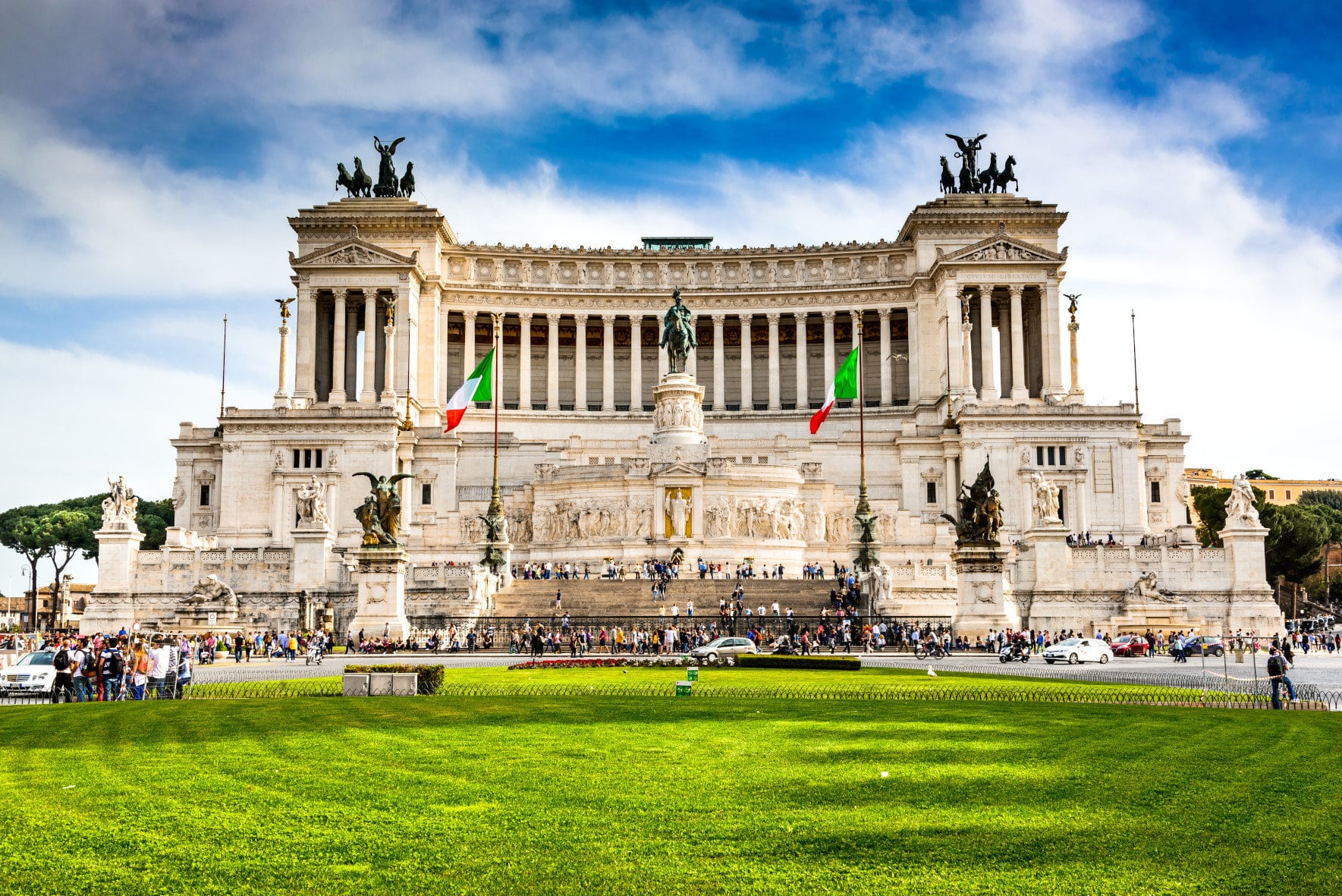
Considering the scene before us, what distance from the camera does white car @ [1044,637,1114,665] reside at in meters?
43.2

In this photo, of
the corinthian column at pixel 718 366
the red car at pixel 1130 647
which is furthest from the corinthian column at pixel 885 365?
the red car at pixel 1130 647

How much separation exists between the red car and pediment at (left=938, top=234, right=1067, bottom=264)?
170 feet

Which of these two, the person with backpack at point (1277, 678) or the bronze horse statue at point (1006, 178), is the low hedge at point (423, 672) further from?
the bronze horse statue at point (1006, 178)

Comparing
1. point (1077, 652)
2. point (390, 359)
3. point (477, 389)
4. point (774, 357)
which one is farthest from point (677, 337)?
point (1077, 652)

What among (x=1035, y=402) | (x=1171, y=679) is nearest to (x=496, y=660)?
(x=1171, y=679)

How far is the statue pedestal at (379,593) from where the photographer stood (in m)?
50.8

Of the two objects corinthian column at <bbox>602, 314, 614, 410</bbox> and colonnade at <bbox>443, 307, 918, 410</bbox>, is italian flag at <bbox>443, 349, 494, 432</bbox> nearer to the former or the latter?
colonnade at <bbox>443, 307, 918, 410</bbox>

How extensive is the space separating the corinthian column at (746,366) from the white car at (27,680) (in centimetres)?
7695

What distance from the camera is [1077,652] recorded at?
43.8m

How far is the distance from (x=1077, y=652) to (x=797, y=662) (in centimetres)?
1131

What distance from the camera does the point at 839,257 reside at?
353ft

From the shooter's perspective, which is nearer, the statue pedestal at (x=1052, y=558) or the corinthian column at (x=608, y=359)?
the statue pedestal at (x=1052, y=558)

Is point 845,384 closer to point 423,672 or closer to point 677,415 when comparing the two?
point 677,415

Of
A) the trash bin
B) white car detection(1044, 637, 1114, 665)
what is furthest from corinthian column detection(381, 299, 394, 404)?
the trash bin
